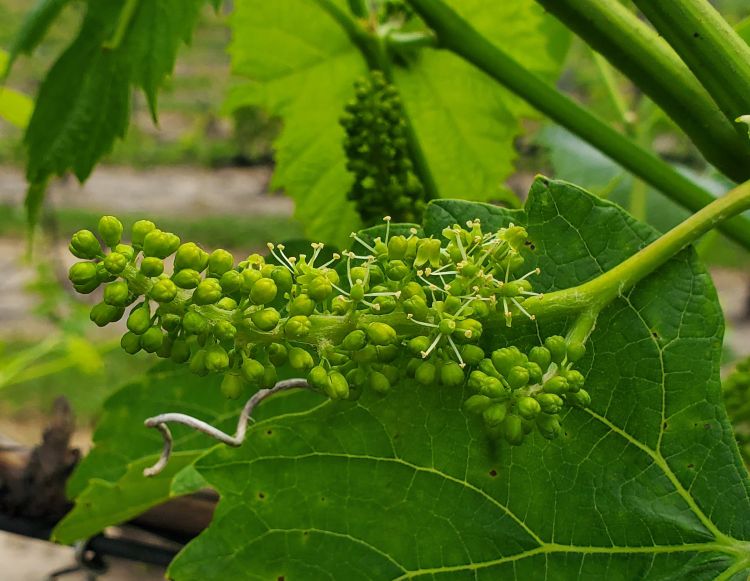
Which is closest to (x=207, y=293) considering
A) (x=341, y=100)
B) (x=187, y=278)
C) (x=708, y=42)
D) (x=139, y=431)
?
(x=187, y=278)

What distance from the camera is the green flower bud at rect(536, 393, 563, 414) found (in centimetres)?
37

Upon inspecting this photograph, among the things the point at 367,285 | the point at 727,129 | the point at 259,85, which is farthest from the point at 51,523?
the point at 727,129

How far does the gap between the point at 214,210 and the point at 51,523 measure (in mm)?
6248

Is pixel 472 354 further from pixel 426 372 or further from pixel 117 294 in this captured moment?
pixel 117 294

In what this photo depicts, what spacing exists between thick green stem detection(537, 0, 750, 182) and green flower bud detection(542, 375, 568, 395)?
15 cm

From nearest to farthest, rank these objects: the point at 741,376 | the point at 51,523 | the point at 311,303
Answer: the point at 311,303 → the point at 741,376 → the point at 51,523

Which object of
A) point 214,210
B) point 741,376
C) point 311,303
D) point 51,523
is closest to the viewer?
point 311,303

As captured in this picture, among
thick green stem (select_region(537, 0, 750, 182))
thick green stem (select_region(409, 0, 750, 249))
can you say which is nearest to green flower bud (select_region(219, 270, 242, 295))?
thick green stem (select_region(537, 0, 750, 182))

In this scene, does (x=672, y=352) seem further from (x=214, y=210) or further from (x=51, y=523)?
(x=214, y=210)

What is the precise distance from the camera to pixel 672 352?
1.48 feet

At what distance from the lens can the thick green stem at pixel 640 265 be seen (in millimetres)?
414

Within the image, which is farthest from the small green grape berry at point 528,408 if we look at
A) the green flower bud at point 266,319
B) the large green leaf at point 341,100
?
the large green leaf at point 341,100

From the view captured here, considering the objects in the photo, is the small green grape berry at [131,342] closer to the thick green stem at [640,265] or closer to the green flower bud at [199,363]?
the green flower bud at [199,363]

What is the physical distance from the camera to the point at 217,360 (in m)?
0.35
